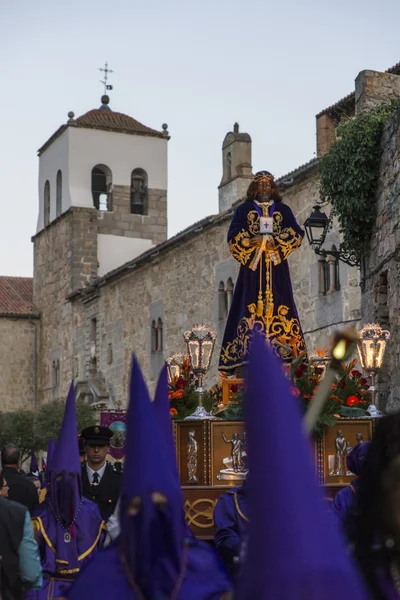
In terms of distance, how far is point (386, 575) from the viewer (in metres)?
2.96

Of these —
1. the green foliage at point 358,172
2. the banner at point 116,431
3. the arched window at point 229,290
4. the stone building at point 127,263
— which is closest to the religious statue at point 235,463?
the banner at point 116,431

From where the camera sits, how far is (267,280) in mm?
10961

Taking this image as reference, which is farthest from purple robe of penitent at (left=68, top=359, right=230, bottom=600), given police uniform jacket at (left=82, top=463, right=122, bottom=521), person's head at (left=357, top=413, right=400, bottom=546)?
police uniform jacket at (left=82, top=463, right=122, bottom=521)

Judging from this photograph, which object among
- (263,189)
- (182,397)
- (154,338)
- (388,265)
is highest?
(154,338)

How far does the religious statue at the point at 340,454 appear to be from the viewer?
9.94 meters

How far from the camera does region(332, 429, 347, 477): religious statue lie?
391 inches

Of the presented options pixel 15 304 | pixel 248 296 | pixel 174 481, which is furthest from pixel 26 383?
pixel 174 481

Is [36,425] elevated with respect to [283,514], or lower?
elevated

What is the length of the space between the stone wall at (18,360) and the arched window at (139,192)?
583 centimetres

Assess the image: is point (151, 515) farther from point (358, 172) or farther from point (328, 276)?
point (328, 276)

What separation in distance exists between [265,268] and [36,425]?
2410 cm

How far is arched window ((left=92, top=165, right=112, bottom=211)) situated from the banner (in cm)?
2289

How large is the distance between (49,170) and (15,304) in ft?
18.1

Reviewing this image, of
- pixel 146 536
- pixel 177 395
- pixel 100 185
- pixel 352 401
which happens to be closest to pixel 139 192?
pixel 100 185
